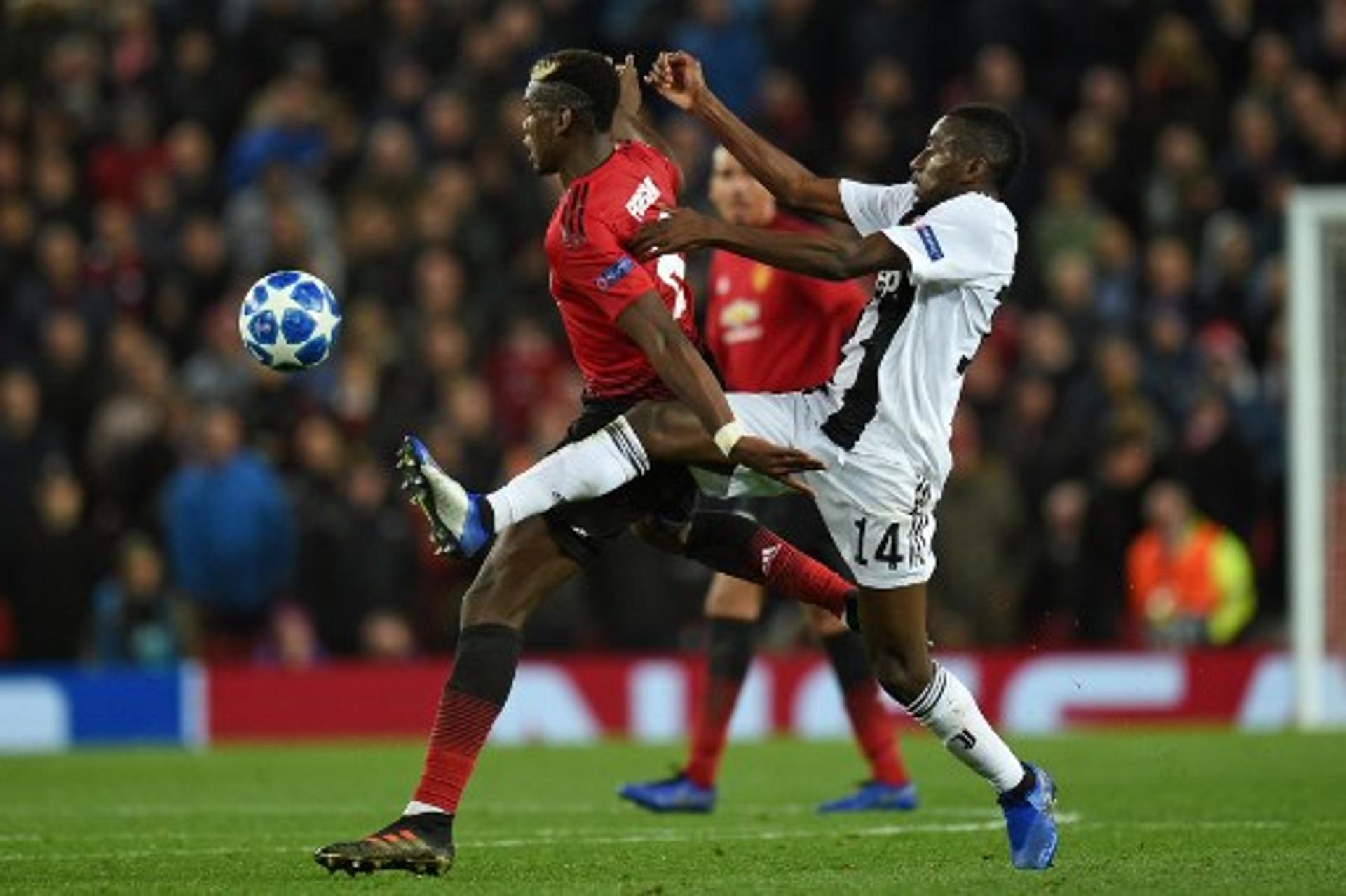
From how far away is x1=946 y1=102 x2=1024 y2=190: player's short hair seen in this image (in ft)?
28.0

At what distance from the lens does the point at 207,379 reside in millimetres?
18328

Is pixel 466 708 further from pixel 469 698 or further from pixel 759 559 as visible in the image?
pixel 759 559

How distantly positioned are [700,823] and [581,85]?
309cm

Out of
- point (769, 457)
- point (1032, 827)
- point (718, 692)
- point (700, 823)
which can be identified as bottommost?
point (700, 823)

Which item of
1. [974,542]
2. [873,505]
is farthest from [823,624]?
[974,542]

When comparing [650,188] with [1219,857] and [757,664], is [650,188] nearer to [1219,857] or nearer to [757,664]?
[1219,857]

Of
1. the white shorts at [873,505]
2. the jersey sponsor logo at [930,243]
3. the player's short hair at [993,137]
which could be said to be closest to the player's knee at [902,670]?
the white shorts at [873,505]

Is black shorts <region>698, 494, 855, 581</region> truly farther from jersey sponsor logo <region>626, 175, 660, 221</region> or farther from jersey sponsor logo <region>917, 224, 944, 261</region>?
jersey sponsor logo <region>917, 224, 944, 261</region>

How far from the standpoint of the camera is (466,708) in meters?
8.30

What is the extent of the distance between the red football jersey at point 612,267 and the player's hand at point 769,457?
546 millimetres

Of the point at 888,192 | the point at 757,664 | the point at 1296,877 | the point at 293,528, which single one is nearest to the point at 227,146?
the point at 293,528

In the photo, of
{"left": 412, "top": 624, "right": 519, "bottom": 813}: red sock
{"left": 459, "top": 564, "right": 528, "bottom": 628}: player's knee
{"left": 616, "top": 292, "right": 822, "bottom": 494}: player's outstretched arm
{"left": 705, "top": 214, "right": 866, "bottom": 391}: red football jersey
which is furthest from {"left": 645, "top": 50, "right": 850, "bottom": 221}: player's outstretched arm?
{"left": 705, "top": 214, "right": 866, "bottom": 391}: red football jersey

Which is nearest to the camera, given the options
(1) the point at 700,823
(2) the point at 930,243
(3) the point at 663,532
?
(2) the point at 930,243

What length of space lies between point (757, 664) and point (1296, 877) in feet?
29.5
